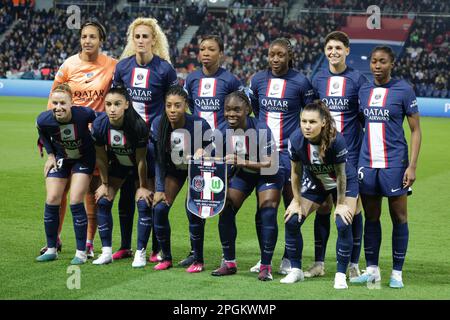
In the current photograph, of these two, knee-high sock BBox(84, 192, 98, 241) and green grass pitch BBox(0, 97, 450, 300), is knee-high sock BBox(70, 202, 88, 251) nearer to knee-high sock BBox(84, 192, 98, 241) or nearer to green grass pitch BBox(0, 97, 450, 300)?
green grass pitch BBox(0, 97, 450, 300)

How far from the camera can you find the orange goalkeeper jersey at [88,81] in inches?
319

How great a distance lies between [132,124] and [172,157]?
47 centimetres

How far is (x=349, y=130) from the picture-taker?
722 cm

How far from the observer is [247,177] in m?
7.17

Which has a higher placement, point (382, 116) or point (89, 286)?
point (382, 116)

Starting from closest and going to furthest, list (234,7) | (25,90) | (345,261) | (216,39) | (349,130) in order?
(345,261) < (349,130) < (216,39) < (25,90) < (234,7)

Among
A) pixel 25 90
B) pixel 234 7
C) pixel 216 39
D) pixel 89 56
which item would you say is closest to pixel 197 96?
pixel 216 39

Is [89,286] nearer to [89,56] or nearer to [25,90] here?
Answer: [89,56]

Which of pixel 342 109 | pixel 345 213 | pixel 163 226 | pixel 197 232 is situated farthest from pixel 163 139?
pixel 345 213

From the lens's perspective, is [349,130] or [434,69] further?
[434,69]

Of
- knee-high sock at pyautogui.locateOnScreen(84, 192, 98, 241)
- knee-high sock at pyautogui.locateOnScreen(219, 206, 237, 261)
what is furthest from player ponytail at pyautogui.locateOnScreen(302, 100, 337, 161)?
knee-high sock at pyautogui.locateOnScreen(84, 192, 98, 241)

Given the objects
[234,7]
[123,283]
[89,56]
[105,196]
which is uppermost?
[234,7]

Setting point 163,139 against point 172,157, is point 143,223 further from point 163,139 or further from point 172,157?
point 163,139

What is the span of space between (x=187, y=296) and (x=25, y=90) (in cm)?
2653
